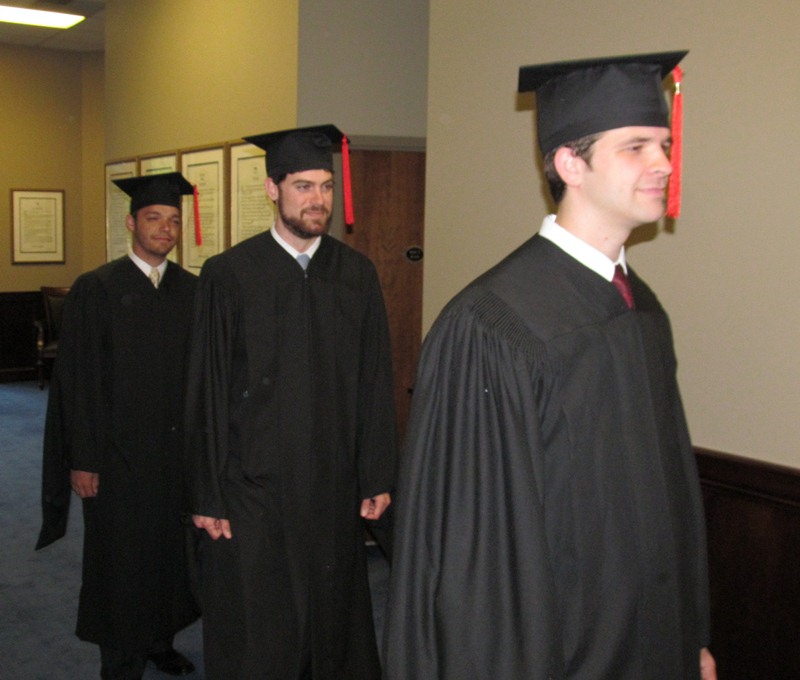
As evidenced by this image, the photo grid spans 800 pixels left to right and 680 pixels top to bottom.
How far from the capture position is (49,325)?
10.3m

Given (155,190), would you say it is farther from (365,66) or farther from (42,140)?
(42,140)

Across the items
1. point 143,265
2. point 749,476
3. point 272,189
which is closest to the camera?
point 749,476

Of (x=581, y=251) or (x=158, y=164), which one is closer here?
(x=581, y=251)

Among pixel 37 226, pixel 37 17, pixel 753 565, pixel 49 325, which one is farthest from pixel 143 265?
pixel 37 226

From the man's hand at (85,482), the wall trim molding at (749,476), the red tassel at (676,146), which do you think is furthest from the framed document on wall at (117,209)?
the red tassel at (676,146)

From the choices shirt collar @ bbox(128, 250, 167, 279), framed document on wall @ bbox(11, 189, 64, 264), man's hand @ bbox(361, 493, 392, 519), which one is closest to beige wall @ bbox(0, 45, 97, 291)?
framed document on wall @ bbox(11, 189, 64, 264)

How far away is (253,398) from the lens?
2965mm

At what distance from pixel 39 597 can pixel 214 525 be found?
1.97 m

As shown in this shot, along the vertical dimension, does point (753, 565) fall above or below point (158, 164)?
below

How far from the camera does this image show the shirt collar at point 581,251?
1.70 meters

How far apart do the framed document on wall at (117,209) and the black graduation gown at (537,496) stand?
5.93 metres

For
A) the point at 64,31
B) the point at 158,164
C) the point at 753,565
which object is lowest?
the point at 753,565

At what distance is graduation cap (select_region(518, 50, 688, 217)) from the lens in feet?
5.57

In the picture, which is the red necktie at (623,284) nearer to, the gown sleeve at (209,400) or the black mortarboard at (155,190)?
the gown sleeve at (209,400)
